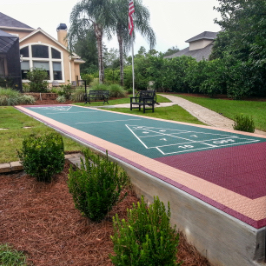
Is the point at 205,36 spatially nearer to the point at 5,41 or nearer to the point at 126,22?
the point at 126,22

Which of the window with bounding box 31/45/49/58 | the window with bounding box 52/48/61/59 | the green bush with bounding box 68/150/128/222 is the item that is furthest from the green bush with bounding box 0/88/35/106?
the green bush with bounding box 68/150/128/222

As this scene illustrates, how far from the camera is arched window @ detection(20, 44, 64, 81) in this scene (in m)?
27.1

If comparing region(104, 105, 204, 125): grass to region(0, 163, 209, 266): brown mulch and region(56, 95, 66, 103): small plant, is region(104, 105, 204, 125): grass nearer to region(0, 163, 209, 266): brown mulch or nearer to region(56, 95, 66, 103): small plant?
→ region(0, 163, 209, 266): brown mulch

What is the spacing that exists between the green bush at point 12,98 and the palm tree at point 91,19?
6.95 m

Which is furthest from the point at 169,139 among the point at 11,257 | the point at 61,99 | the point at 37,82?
the point at 37,82

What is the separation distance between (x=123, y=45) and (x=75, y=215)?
23527 mm

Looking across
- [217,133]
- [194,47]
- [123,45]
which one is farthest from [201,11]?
[194,47]

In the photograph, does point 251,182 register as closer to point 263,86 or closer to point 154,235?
point 154,235

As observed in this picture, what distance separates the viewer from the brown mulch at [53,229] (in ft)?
7.50

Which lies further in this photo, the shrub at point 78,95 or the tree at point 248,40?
the shrub at point 78,95

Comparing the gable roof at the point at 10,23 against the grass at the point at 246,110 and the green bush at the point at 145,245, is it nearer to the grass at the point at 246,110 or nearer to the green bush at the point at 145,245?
the grass at the point at 246,110

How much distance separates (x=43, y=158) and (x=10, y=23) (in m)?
31.0

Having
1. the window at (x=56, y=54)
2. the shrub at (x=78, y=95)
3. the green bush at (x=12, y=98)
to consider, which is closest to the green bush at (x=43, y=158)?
the green bush at (x=12, y=98)

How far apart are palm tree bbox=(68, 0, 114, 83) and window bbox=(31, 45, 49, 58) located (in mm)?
7269
